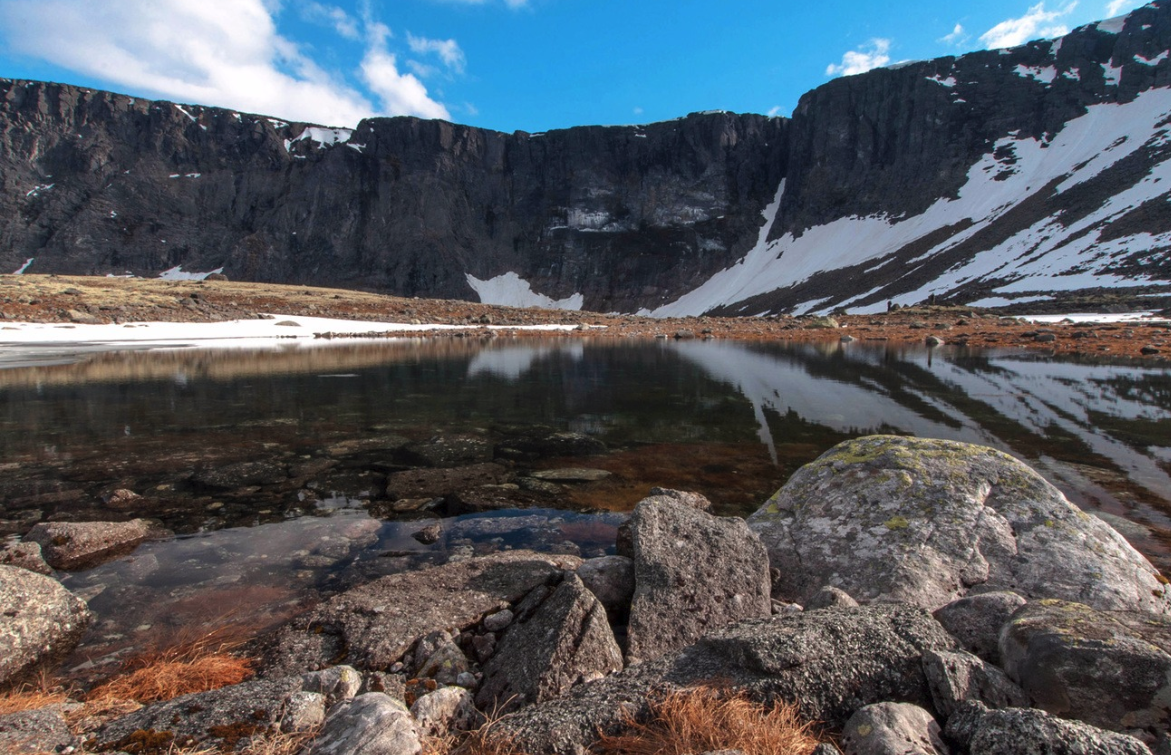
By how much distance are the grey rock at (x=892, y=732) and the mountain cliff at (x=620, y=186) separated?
105816mm

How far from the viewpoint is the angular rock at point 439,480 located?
1041 centimetres

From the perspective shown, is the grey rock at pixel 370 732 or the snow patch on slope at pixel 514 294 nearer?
the grey rock at pixel 370 732

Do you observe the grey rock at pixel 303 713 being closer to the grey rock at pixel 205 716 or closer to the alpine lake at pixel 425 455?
the grey rock at pixel 205 716

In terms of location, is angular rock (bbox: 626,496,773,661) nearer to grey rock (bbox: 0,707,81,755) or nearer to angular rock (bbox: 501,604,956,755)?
angular rock (bbox: 501,604,956,755)

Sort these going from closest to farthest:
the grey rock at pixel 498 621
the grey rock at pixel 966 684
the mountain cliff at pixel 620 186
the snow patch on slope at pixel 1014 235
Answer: the grey rock at pixel 966 684 → the grey rock at pixel 498 621 → the snow patch on slope at pixel 1014 235 → the mountain cliff at pixel 620 186

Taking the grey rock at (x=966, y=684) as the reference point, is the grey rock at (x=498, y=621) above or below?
below

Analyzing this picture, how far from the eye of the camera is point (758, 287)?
436 ft

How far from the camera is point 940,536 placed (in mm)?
6242

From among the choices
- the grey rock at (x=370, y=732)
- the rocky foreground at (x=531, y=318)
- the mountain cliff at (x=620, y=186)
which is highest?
the mountain cliff at (x=620, y=186)

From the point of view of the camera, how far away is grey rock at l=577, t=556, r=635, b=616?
5707mm

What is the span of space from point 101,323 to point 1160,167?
156 m

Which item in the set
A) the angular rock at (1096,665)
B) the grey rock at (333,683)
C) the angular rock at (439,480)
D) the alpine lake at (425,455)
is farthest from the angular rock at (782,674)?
the angular rock at (439,480)

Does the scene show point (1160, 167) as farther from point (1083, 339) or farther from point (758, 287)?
point (1083, 339)

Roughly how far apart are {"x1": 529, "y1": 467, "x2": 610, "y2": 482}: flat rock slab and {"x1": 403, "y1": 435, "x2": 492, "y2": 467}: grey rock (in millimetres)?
1726
